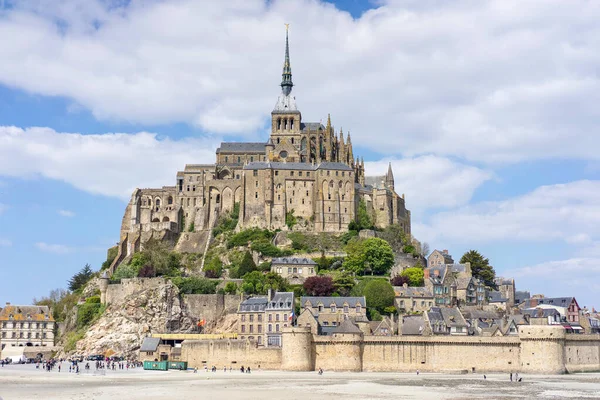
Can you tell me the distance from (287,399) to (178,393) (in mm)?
7027

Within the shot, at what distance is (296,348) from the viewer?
64562 millimetres

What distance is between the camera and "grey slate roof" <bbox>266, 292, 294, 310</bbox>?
70125 mm

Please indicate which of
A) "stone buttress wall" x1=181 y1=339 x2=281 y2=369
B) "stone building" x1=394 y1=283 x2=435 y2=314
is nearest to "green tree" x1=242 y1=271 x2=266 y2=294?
"stone buttress wall" x1=181 y1=339 x2=281 y2=369

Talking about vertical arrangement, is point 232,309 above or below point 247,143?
below

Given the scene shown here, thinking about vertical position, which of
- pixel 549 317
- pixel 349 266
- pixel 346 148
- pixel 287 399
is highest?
pixel 346 148

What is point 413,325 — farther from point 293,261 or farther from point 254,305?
point 293,261

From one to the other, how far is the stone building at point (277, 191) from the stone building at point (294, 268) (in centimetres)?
1088

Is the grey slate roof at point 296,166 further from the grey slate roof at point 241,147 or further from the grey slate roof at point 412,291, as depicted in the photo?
the grey slate roof at point 412,291

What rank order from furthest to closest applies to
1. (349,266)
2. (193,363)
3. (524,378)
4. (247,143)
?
(247,143) → (349,266) → (193,363) → (524,378)

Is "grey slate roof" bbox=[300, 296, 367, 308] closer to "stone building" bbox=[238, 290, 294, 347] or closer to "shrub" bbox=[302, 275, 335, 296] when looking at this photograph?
"stone building" bbox=[238, 290, 294, 347]

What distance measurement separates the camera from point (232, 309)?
76.6 meters

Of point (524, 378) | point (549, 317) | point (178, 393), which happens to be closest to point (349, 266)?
point (549, 317)

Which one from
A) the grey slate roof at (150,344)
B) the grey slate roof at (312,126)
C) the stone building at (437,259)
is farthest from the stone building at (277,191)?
the grey slate roof at (150,344)

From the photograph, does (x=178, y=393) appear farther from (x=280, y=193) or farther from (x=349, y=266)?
(x=280, y=193)
